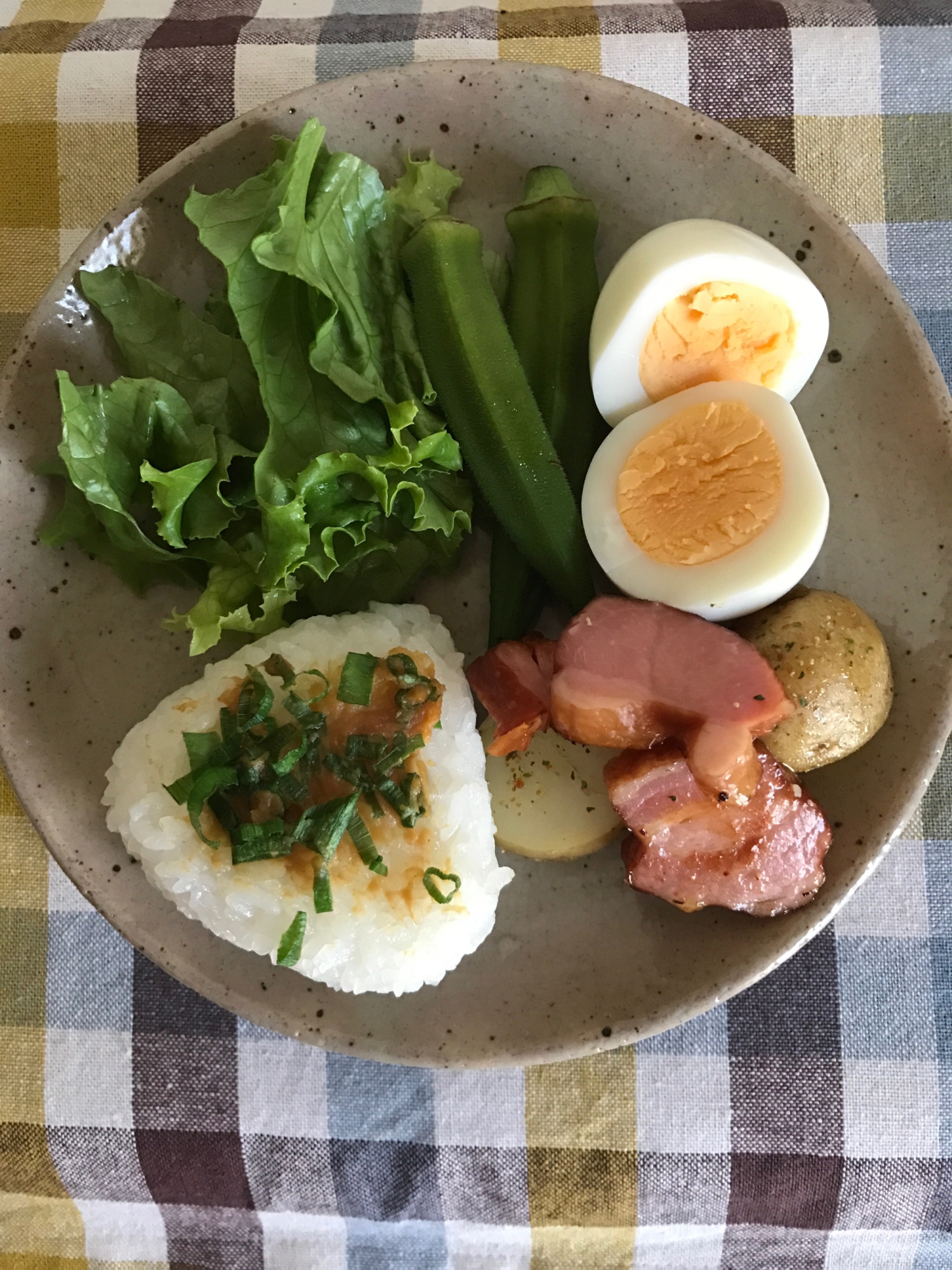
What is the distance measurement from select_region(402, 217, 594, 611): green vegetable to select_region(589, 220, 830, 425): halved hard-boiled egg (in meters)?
0.14

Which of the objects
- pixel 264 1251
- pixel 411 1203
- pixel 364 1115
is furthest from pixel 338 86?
pixel 264 1251

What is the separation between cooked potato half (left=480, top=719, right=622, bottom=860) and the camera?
147 centimetres

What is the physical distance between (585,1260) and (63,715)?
141 cm

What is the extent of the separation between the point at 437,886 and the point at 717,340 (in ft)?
3.09

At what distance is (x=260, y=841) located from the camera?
1.28m

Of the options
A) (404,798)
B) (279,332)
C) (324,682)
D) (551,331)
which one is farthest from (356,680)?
(551,331)

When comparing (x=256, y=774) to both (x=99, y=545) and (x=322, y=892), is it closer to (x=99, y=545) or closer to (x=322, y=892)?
(x=322, y=892)

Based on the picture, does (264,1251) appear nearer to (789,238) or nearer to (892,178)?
(789,238)

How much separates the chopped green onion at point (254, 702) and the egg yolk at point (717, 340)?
0.76 meters

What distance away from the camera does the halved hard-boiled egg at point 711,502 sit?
51.6 inches

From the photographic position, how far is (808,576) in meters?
1.48

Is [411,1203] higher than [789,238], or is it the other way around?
[789,238]

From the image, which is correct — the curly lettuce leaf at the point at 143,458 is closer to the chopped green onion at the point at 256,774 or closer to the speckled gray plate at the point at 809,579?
the speckled gray plate at the point at 809,579

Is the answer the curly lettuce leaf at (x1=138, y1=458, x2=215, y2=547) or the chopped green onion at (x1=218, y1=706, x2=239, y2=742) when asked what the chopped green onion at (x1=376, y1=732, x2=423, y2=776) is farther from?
the curly lettuce leaf at (x1=138, y1=458, x2=215, y2=547)
